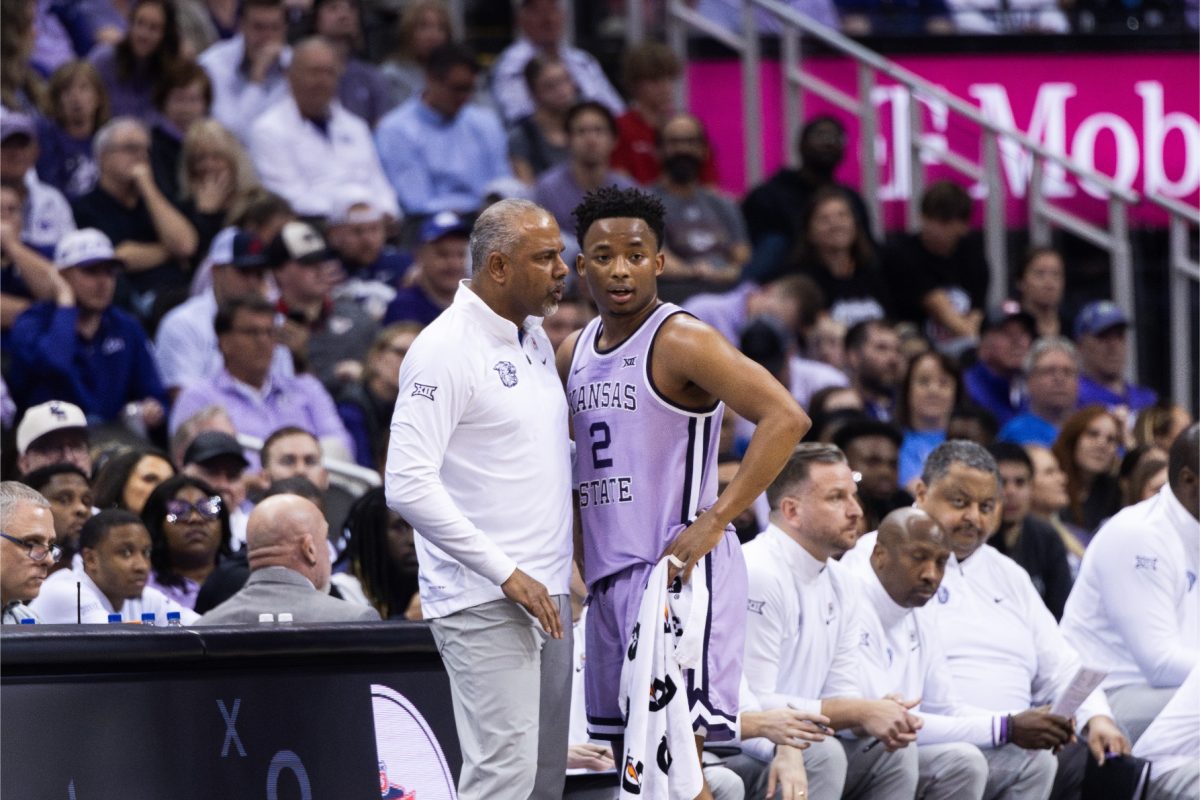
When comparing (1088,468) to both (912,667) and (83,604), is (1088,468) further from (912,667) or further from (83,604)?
(83,604)

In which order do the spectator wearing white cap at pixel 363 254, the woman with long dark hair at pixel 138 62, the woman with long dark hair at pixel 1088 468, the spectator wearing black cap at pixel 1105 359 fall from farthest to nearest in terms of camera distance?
the spectator wearing black cap at pixel 1105 359 < the woman with long dark hair at pixel 138 62 < the spectator wearing white cap at pixel 363 254 < the woman with long dark hair at pixel 1088 468

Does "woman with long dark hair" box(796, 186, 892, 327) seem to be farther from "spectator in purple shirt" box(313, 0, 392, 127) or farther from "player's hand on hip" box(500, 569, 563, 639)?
"player's hand on hip" box(500, 569, 563, 639)

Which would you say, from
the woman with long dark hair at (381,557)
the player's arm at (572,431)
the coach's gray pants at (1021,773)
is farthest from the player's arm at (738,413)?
the woman with long dark hair at (381,557)

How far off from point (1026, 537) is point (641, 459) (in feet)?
14.6

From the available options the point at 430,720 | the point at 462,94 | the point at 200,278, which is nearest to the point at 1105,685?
the point at 430,720

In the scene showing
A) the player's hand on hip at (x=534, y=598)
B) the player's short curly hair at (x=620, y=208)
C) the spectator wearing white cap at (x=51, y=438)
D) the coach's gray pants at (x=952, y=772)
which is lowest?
the coach's gray pants at (x=952, y=772)

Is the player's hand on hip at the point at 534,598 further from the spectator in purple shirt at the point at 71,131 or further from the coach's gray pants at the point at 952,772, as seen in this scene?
the spectator in purple shirt at the point at 71,131

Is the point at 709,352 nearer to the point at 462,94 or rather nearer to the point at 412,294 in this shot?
the point at 412,294

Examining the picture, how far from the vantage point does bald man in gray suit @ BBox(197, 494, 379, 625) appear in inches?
273

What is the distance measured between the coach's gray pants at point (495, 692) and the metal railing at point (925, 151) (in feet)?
27.6

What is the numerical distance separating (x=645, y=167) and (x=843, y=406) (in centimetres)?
356

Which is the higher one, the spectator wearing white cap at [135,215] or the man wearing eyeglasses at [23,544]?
the spectator wearing white cap at [135,215]

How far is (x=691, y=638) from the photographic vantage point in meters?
5.74

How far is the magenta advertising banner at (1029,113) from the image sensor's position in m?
14.3
